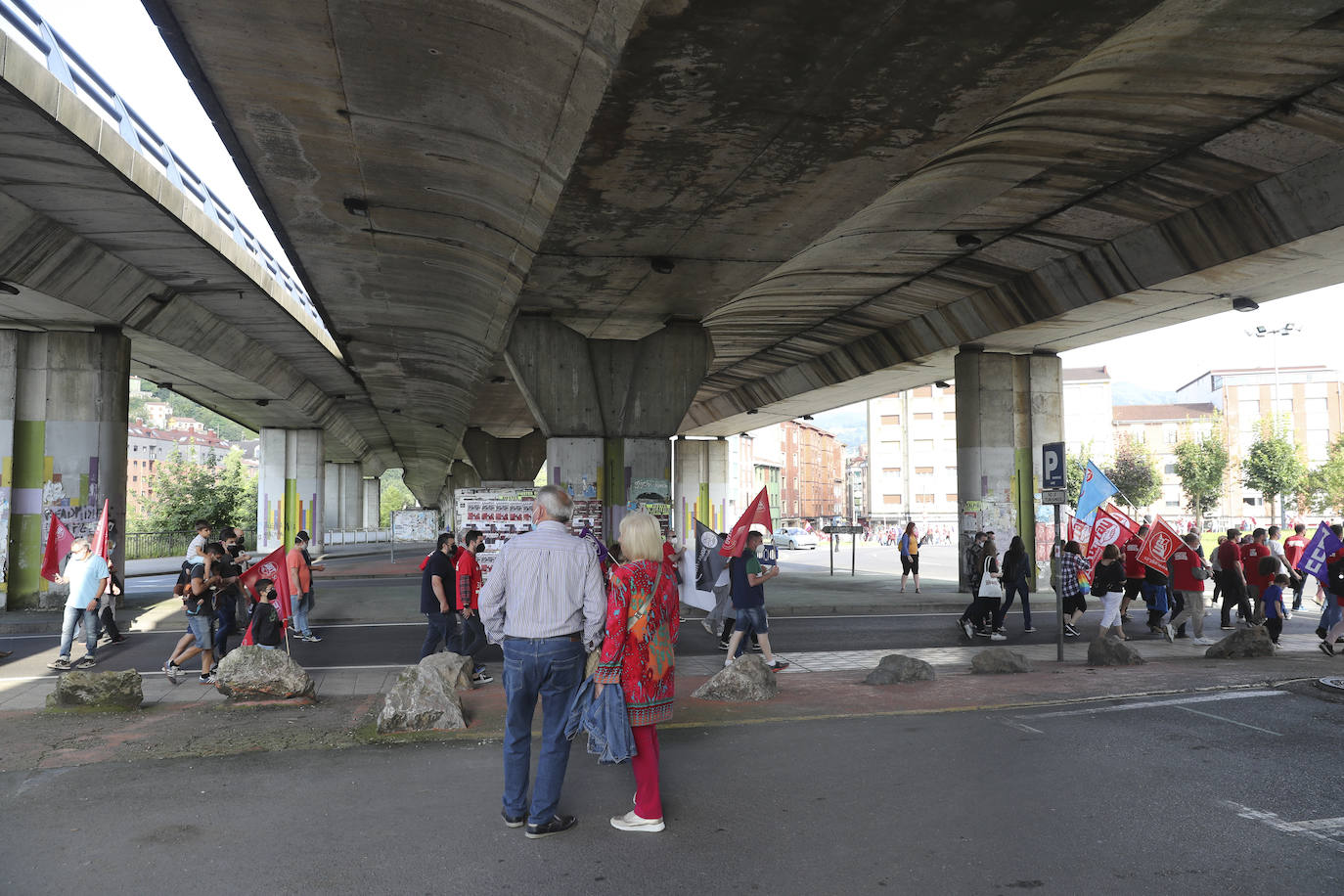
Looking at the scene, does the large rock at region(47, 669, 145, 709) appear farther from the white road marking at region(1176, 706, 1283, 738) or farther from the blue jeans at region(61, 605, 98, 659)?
the white road marking at region(1176, 706, 1283, 738)

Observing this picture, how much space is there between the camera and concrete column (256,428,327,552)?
42875mm

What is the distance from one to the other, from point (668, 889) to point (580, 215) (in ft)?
28.8

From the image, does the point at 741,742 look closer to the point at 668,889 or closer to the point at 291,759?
the point at 668,889

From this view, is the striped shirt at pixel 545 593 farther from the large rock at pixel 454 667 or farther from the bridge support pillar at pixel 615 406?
the bridge support pillar at pixel 615 406

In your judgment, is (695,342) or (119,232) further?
(695,342)

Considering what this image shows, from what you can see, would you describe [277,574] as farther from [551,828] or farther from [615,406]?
[615,406]

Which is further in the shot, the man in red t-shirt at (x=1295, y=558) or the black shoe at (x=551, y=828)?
the man in red t-shirt at (x=1295, y=558)

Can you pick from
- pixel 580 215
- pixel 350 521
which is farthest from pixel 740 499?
pixel 580 215

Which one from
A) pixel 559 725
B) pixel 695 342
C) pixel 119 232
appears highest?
pixel 119 232

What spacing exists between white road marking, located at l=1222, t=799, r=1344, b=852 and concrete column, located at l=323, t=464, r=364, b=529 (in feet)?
223

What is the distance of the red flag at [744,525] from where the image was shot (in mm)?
11328

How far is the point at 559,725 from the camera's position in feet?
17.6

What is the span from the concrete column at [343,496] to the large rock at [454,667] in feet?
203

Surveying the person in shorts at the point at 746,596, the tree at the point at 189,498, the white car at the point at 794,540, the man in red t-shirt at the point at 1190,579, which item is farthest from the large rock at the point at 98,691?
the white car at the point at 794,540
